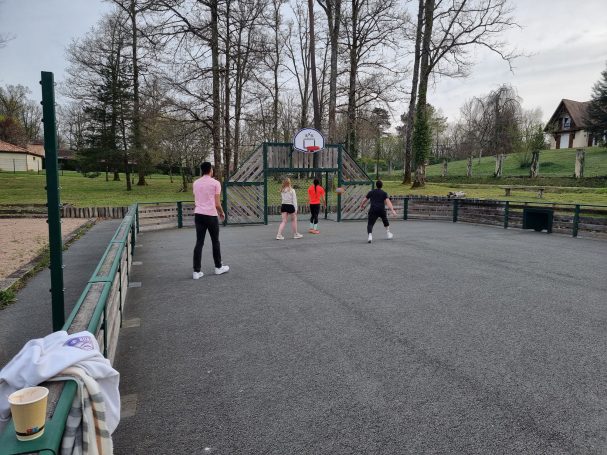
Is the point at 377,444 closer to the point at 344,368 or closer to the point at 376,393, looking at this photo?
the point at 376,393

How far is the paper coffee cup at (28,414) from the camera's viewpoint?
61.7 inches

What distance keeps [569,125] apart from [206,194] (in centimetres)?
6969

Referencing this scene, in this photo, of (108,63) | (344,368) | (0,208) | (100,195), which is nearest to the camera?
(344,368)

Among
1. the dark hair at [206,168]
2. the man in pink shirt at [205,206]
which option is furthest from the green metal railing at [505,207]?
the dark hair at [206,168]

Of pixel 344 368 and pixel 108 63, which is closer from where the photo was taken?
pixel 344 368

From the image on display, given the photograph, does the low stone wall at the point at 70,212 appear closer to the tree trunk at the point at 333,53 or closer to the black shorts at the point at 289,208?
the black shorts at the point at 289,208

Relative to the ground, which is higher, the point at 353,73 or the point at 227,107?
the point at 353,73

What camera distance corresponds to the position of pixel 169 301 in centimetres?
628

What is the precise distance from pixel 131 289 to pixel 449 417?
554cm

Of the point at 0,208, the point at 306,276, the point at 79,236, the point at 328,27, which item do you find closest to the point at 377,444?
the point at 306,276

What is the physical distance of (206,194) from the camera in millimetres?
7473

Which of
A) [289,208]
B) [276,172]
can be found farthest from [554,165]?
[289,208]

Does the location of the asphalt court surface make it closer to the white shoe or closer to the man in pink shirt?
the white shoe

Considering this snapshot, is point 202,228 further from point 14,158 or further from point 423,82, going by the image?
point 14,158
